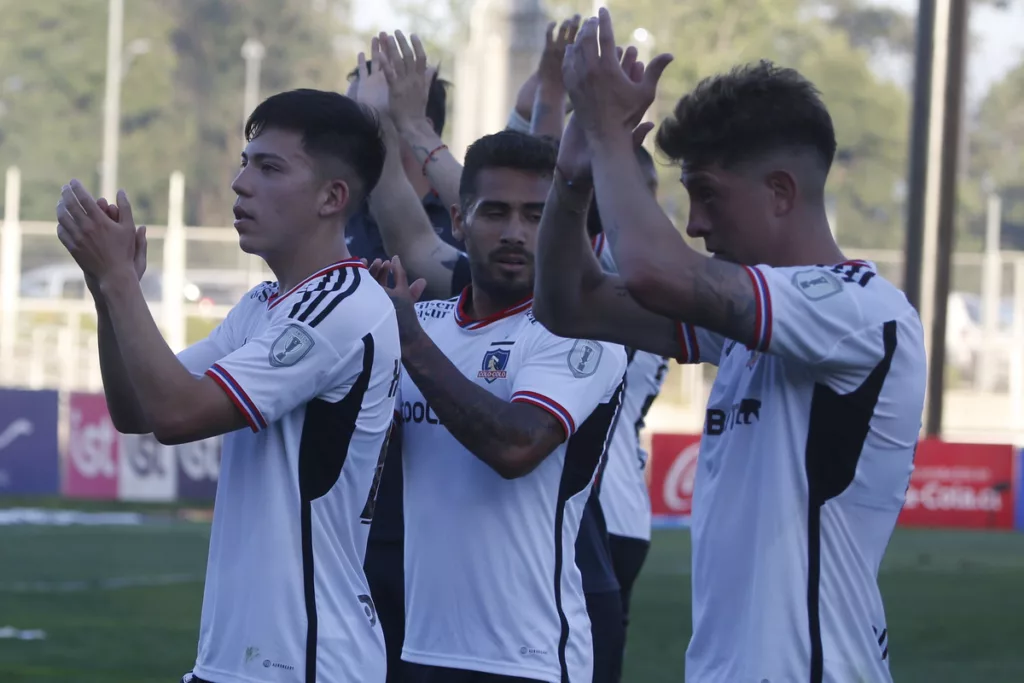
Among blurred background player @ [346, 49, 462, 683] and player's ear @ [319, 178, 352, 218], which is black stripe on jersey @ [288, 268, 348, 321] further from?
blurred background player @ [346, 49, 462, 683]

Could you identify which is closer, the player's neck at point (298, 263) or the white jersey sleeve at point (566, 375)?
the player's neck at point (298, 263)

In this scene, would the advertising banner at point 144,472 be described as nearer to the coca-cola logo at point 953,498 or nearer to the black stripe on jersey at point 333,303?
the coca-cola logo at point 953,498

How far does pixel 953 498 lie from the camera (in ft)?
64.7

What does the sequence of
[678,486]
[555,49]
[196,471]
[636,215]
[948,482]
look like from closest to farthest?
[636,215], [555,49], [196,471], [678,486], [948,482]

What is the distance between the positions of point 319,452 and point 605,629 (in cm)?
155

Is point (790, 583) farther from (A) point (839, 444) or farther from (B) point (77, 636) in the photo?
(B) point (77, 636)

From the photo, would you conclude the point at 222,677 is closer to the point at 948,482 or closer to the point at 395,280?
the point at 395,280

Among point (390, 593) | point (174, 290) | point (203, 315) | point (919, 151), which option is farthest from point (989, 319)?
point (390, 593)

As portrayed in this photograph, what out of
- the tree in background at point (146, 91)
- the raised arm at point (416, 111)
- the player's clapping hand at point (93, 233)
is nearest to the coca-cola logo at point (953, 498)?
the raised arm at point (416, 111)

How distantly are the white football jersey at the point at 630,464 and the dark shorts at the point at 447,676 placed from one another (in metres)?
1.70

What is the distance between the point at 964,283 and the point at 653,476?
19.9m

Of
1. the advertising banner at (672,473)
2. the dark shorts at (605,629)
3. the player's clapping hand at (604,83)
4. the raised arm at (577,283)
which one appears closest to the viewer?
the player's clapping hand at (604,83)

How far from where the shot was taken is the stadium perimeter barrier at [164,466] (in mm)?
18828

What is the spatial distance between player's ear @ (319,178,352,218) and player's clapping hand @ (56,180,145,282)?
0.55 m
